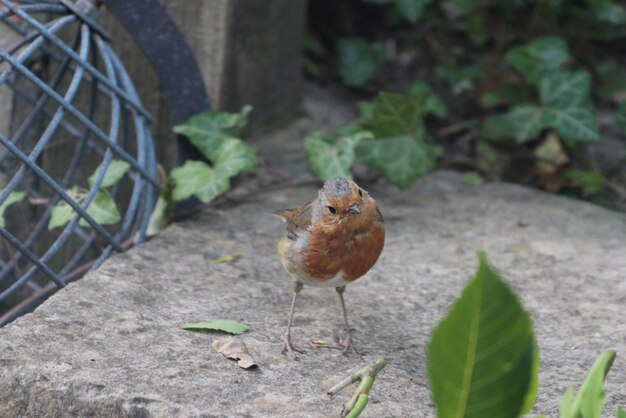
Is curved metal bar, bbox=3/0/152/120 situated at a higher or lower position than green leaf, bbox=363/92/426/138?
higher

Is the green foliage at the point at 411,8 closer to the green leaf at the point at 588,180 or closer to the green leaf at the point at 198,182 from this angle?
the green leaf at the point at 588,180

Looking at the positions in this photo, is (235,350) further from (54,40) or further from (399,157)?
(399,157)

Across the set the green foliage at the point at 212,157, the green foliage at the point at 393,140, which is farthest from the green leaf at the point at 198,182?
the green foliage at the point at 393,140

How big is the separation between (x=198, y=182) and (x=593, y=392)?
72.9 inches

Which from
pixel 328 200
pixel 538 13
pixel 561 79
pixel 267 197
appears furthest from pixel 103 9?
pixel 538 13

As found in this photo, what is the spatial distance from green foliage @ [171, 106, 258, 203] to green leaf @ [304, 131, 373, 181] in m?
0.26

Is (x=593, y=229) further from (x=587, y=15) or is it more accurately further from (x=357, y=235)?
(x=587, y=15)

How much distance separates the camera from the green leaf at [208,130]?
3217mm

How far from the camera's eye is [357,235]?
2.31m

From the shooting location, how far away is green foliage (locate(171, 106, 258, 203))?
3.05 m

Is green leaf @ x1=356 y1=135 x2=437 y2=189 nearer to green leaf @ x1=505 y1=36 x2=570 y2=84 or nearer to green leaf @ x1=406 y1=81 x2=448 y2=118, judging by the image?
green leaf @ x1=406 y1=81 x2=448 y2=118

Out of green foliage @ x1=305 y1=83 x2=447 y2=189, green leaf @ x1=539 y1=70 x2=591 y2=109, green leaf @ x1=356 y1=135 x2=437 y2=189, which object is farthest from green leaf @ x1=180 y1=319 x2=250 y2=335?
green leaf @ x1=539 y1=70 x2=591 y2=109

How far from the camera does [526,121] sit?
3979 mm

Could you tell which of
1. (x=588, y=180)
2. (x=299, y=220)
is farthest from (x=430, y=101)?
(x=299, y=220)
